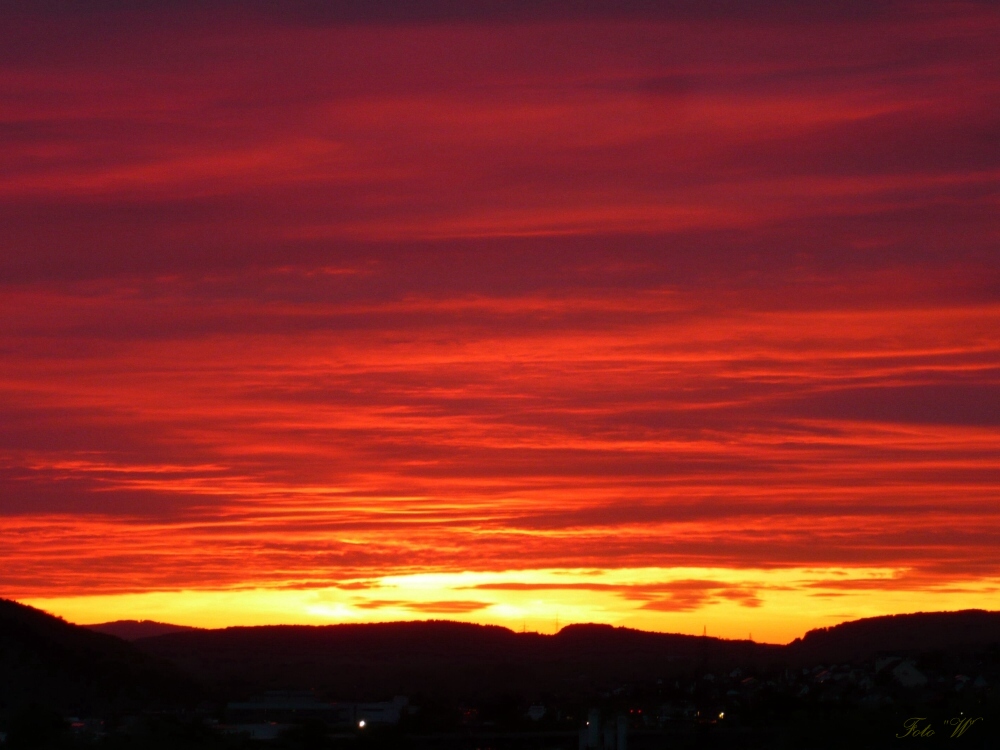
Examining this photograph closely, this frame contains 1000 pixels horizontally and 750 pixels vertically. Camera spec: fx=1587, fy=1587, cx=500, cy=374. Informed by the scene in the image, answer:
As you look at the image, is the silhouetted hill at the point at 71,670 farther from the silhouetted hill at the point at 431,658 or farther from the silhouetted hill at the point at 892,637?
the silhouetted hill at the point at 892,637

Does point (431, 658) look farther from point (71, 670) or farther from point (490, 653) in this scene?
point (71, 670)

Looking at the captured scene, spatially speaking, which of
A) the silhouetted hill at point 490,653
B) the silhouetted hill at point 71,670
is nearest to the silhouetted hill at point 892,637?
the silhouetted hill at point 490,653

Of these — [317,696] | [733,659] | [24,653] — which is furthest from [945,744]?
[733,659]

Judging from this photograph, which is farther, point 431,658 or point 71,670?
point 431,658

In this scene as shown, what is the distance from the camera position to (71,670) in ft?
335

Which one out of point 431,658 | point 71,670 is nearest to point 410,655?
point 431,658

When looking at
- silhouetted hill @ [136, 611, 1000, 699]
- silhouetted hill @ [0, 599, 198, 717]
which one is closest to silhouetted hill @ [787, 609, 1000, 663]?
silhouetted hill @ [136, 611, 1000, 699]

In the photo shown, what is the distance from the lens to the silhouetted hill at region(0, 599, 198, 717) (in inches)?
3765

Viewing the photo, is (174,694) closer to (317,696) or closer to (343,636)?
(317,696)

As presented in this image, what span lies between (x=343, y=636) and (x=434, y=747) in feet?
355

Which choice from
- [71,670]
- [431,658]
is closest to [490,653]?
[431,658]

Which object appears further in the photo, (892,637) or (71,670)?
(892,637)

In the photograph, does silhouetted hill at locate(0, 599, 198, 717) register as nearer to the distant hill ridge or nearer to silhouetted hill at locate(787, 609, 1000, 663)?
the distant hill ridge

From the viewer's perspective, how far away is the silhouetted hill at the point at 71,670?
9562cm
